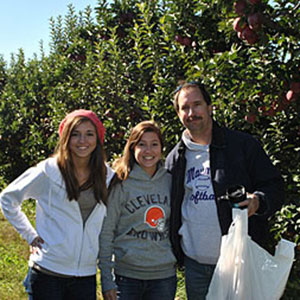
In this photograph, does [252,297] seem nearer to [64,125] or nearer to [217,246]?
[217,246]

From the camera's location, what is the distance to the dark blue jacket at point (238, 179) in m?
2.11

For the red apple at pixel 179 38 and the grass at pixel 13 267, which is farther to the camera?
the grass at pixel 13 267

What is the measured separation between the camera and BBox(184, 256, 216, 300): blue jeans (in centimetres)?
223

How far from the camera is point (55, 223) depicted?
2070mm

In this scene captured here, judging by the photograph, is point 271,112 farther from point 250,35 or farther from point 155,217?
point 155,217

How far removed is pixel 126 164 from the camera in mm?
2365

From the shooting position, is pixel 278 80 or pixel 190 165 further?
pixel 278 80

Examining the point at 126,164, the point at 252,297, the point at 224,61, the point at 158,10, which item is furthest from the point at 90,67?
the point at 252,297

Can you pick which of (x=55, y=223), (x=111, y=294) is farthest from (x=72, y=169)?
(x=111, y=294)

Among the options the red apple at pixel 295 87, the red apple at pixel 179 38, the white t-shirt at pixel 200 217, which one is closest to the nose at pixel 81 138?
the white t-shirt at pixel 200 217

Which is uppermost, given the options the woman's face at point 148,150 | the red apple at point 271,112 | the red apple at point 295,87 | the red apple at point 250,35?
the red apple at point 250,35

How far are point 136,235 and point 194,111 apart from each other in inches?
30.3

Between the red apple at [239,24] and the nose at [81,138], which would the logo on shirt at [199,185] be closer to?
the nose at [81,138]

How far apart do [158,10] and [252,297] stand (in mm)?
3664
